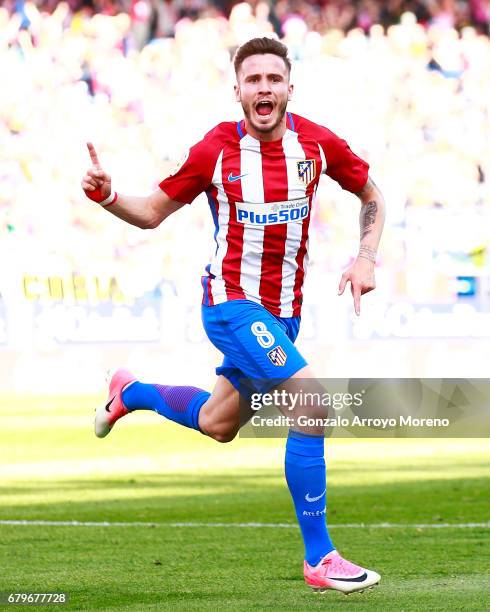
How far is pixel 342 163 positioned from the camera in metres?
5.27

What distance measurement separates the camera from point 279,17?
2173cm

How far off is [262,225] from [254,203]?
0.29 feet

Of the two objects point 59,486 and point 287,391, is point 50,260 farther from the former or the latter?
point 287,391

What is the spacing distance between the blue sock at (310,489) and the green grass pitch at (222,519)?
0.19 meters

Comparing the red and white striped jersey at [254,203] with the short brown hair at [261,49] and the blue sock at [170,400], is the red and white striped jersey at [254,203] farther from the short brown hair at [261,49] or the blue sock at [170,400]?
the blue sock at [170,400]

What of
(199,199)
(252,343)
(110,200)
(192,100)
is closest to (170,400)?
(252,343)

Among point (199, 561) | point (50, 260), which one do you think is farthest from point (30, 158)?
point (199, 561)

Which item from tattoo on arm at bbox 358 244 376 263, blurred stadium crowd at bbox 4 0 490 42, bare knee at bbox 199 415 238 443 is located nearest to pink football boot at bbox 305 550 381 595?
bare knee at bbox 199 415 238 443

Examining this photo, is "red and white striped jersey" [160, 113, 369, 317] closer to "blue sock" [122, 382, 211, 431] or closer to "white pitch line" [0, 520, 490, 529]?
"blue sock" [122, 382, 211, 431]

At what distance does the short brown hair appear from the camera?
16.4 ft

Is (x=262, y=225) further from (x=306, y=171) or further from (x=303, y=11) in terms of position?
(x=303, y=11)

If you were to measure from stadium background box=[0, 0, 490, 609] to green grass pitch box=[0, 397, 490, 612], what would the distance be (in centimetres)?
455

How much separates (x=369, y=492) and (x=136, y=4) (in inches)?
572

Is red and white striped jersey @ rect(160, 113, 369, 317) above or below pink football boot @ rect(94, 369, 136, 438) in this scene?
above
